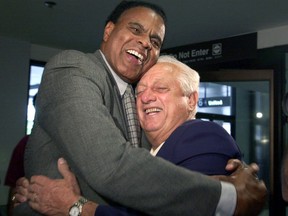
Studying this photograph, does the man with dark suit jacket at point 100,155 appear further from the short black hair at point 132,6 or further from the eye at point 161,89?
the short black hair at point 132,6

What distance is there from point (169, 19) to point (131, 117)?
2.85m

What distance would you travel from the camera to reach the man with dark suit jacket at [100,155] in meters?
0.84

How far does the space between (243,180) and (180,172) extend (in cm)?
22

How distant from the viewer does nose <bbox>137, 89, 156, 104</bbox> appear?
4.68ft

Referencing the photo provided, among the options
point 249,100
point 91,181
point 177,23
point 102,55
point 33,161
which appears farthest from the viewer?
point 249,100

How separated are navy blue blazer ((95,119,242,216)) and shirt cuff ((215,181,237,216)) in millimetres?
104

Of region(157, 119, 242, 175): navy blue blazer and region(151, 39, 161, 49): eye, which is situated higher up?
region(151, 39, 161, 49): eye

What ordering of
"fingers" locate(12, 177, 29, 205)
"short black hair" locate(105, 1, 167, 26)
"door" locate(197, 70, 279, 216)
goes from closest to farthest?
"fingers" locate(12, 177, 29, 205)
"short black hair" locate(105, 1, 167, 26)
"door" locate(197, 70, 279, 216)

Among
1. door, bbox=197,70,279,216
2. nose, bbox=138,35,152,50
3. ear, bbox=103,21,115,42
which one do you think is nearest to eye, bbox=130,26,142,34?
nose, bbox=138,35,152,50

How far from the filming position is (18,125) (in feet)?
16.9

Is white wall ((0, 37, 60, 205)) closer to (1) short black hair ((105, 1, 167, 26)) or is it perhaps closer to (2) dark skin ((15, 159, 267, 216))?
(1) short black hair ((105, 1, 167, 26))

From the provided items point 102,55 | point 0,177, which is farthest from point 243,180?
point 0,177

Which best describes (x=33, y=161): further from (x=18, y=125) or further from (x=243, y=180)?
(x=18, y=125)

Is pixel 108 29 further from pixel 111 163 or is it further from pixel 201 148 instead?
pixel 111 163
